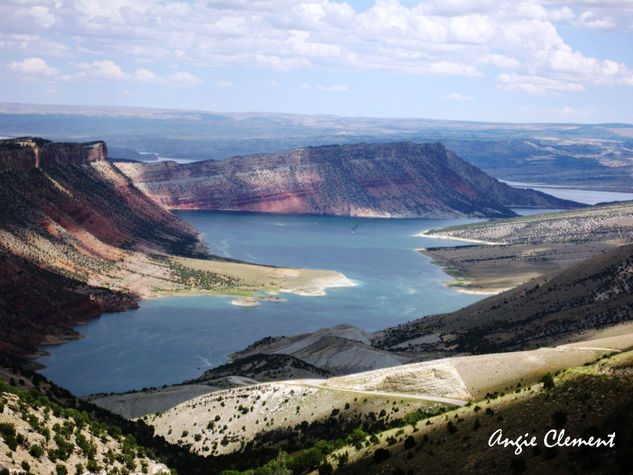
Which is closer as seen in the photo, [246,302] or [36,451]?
[36,451]

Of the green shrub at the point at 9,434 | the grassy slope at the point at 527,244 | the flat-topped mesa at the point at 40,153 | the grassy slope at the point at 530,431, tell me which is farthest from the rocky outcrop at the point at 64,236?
the grassy slope at the point at 530,431

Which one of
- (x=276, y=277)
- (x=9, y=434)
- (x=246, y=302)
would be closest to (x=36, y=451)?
(x=9, y=434)

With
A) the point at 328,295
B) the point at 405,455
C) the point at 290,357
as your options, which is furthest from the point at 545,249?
the point at 405,455

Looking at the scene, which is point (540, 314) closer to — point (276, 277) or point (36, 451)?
point (276, 277)

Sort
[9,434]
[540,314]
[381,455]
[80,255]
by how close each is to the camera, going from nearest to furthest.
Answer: [9,434] < [381,455] < [540,314] < [80,255]

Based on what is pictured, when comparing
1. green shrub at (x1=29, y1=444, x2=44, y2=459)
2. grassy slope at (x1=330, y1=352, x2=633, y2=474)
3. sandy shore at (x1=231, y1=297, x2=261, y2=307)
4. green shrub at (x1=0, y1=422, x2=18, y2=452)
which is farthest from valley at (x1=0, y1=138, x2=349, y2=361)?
grassy slope at (x1=330, y1=352, x2=633, y2=474)
